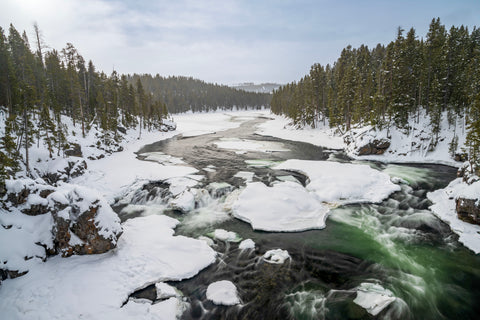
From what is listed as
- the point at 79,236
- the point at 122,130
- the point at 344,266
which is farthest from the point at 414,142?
the point at 122,130

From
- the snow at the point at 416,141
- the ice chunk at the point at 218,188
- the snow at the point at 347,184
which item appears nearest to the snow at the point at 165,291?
the ice chunk at the point at 218,188

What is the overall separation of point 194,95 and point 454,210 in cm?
13587

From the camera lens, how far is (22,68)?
39062mm

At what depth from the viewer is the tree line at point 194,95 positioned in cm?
13112

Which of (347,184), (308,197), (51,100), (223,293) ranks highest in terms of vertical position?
(51,100)

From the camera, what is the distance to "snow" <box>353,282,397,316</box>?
793 centimetres

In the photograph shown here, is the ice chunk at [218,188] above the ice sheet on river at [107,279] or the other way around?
above

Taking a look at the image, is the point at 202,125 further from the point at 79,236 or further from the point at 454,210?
the point at 454,210

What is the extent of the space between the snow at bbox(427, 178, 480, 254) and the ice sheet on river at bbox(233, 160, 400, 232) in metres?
2.85

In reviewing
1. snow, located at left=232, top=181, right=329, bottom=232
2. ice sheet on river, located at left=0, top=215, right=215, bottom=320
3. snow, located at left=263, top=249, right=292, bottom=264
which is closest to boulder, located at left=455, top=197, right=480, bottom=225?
snow, located at left=232, top=181, right=329, bottom=232

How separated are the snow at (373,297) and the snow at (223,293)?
14.8 feet

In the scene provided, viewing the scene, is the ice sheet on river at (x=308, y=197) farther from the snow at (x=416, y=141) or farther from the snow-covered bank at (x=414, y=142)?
the snow at (x=416, y=141)

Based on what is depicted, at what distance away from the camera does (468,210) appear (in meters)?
13.3

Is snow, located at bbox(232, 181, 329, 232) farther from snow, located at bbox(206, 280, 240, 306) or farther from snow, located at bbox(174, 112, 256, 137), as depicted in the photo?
snow, located at bbox(174, 112, 256, 137)
